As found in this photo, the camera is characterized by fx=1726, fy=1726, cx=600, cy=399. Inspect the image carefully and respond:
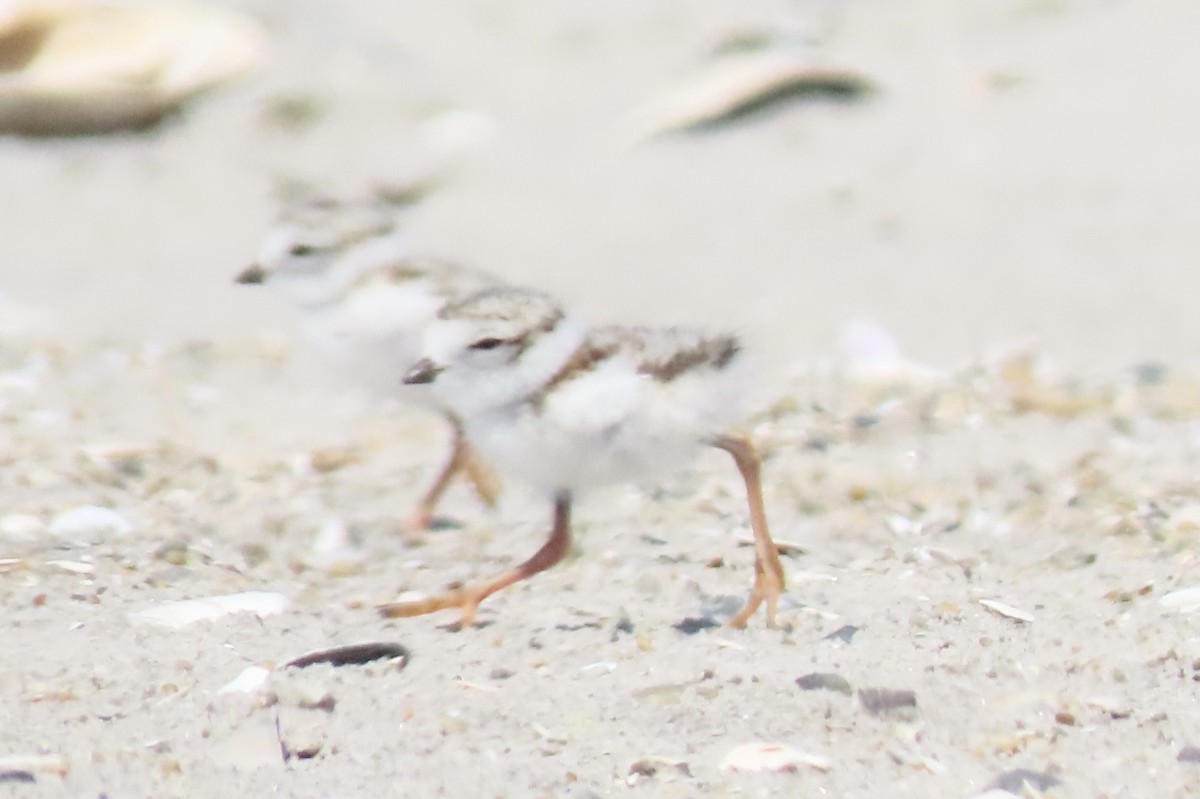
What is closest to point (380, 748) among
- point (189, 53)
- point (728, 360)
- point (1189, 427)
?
point (728, 360)

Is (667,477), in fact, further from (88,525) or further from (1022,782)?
(1022,782)

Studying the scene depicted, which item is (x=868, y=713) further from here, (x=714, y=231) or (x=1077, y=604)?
(x=714, y=231)

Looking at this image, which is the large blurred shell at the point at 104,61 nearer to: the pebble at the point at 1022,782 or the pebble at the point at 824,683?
the pebble at the point at 824,683

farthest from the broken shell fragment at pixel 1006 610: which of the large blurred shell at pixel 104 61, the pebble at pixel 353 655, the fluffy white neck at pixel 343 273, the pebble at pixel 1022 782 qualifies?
the large blurred shell at pixel 104 61

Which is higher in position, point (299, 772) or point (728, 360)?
point (728, 360)

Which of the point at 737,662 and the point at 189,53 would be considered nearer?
the point at 737,662

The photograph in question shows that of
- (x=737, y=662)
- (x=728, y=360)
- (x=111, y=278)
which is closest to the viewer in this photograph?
(x=737, y=662)
